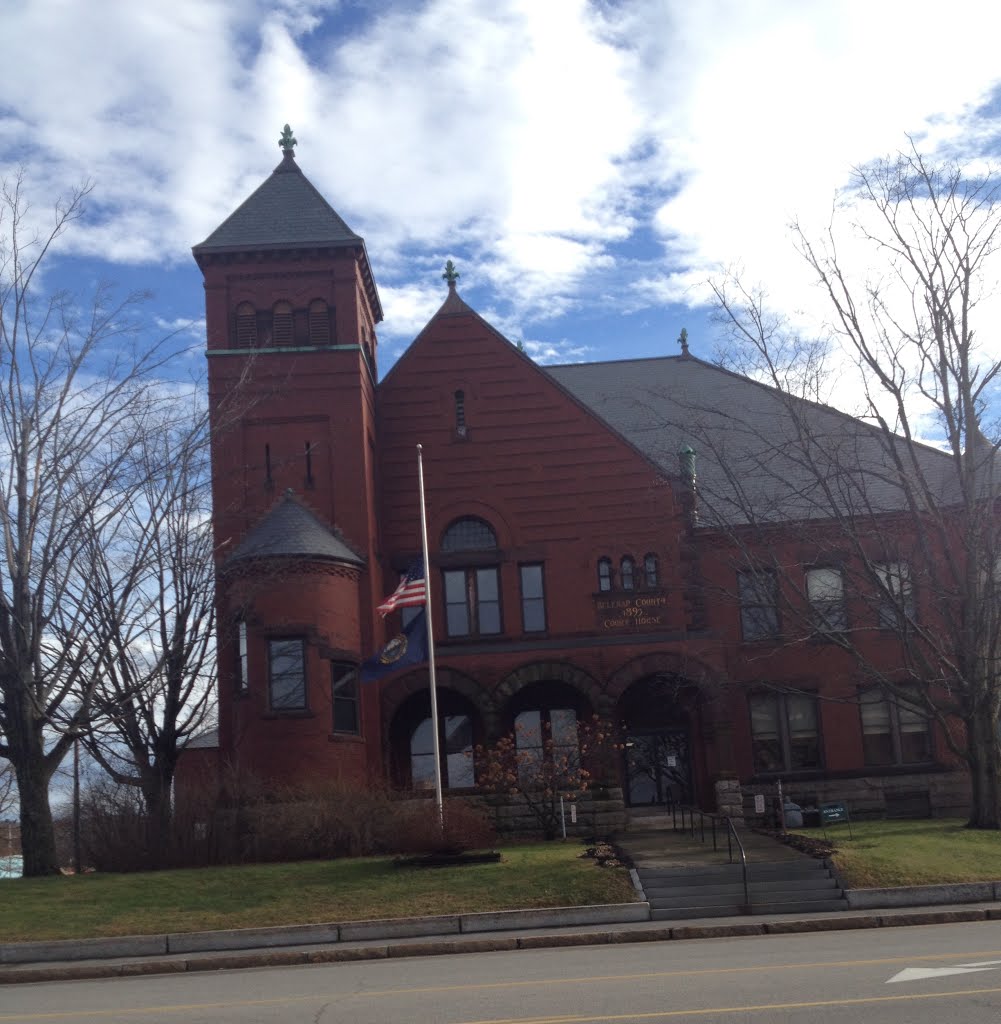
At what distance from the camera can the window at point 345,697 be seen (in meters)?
29.1

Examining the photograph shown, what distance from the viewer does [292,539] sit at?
96.4 ft

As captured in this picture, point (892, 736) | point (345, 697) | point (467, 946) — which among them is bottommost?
point (467, 946)

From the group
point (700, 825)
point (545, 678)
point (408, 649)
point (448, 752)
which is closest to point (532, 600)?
point (545, 678)

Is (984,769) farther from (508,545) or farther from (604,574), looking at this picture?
(508,545)

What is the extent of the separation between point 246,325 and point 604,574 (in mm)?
11097

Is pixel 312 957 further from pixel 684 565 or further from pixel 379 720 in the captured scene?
pixel 684 565

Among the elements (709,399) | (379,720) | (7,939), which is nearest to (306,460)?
(379,720)

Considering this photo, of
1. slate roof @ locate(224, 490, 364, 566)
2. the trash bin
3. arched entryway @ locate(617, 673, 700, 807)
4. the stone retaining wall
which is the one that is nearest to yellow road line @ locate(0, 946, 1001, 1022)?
the stone retaining wall

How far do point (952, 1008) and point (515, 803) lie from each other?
1793 cm

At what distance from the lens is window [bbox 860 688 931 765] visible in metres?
32.8

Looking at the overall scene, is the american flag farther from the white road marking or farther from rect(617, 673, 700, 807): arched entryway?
the white road marking

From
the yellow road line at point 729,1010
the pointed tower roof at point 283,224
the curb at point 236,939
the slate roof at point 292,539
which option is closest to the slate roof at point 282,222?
the pointed tower roof at point 283,224

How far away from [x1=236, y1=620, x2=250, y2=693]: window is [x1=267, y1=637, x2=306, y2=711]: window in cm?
62

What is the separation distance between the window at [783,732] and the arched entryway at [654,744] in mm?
1929
